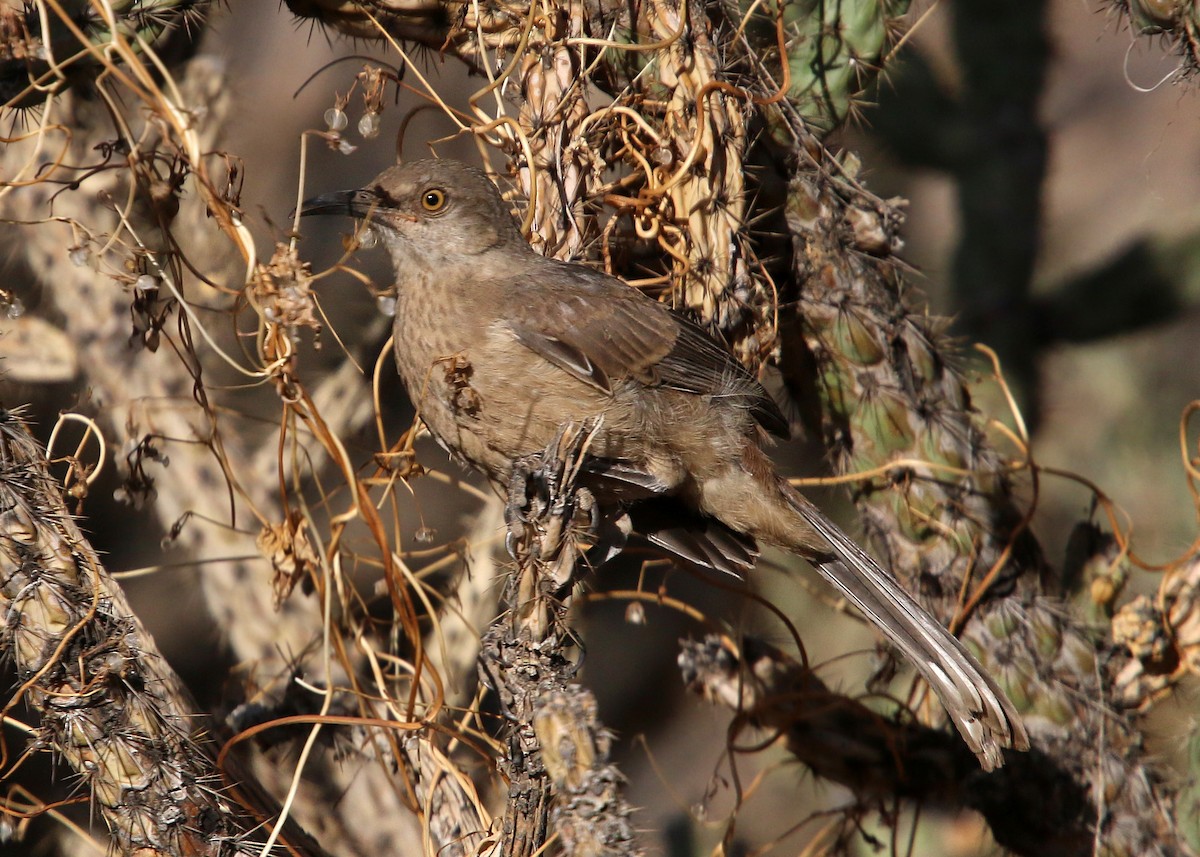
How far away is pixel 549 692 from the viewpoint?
2.27 metres

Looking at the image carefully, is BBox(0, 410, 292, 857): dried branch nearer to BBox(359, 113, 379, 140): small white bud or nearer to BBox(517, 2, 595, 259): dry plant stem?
BBox(359, 113, 379, 140): small white bud

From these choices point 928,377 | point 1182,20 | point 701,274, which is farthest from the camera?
point 928,377

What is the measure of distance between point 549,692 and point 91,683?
100 centimetres

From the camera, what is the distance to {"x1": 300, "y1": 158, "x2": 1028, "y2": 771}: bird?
3225mm

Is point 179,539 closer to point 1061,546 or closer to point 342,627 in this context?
point 342,627

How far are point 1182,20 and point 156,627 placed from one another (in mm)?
4410

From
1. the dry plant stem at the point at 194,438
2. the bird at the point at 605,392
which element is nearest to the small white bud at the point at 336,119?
the bird at the point at 605,392

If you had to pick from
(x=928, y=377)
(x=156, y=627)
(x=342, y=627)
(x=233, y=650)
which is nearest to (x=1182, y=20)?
(x=928, y=377)

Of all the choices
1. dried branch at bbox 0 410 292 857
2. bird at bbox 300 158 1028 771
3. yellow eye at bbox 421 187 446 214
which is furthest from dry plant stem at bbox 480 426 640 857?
yellow eye at bbox 421 187 446 214

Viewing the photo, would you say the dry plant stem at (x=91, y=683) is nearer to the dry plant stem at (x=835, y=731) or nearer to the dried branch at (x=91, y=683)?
the dried branch at (x=91, y=683)

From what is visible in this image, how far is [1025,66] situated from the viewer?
16.9 ft

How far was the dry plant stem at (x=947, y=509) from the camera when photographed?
3.62 meters

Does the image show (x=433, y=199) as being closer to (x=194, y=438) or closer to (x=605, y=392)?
(x=605, y=392)

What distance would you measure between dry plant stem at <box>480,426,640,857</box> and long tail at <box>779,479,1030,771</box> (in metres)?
1.18
